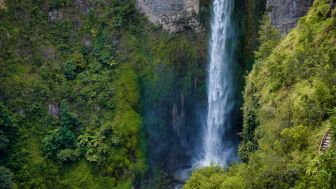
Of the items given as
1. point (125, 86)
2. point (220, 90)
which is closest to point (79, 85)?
point (125, 86)

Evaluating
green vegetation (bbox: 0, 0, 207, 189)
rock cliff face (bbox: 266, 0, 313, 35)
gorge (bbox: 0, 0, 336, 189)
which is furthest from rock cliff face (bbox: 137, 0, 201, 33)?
rock cliff face (bbox: 266, 0, 313, 35)

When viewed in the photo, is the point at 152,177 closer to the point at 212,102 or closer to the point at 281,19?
the point at 212,102

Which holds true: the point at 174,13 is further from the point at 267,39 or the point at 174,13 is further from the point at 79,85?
the point at 267,39

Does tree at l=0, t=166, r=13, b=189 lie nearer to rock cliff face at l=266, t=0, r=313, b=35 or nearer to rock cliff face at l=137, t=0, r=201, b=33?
rock cliff face at l=137, t=0, r=201, b=33

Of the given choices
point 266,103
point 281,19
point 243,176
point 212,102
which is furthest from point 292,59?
point 212,102

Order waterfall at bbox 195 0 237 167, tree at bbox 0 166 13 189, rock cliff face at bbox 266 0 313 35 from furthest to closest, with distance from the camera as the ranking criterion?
waterfall at bbox 195 0 237 167, rock cliff face at bbox 266 0 313 35, tree at bbox 0 166 13 189

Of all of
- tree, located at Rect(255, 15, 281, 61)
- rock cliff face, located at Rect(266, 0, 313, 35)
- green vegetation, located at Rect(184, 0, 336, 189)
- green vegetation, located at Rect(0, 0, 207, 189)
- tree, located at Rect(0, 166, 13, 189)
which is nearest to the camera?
green vegetation, located at Rect(184, 0, 336, 189)
